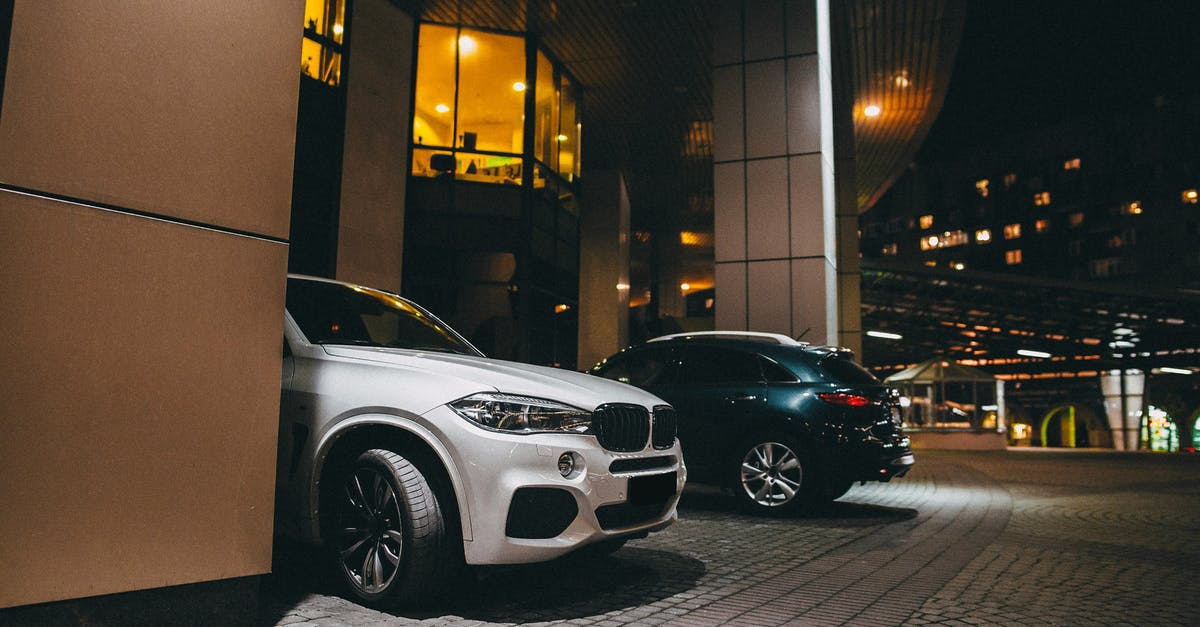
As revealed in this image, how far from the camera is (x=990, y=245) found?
10881 cm

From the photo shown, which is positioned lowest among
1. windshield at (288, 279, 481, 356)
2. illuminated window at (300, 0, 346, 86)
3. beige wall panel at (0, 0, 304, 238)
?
windshield at (288, 279, 481, 356)

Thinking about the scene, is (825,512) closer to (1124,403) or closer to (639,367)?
(639,367)

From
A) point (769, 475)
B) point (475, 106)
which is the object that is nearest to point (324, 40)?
point (475, 106)

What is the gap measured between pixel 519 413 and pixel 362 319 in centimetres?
198

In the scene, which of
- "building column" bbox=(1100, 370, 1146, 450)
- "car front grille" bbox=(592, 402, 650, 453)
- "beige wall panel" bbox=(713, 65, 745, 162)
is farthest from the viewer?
"building column" bbox=(1100, 370, 1146, 450)

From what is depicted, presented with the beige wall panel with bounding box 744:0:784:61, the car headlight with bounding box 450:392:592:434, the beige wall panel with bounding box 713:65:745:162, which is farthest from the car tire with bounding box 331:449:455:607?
the beige wall panel with bounding box 744:0:784:61

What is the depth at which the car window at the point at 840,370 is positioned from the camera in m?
7.70

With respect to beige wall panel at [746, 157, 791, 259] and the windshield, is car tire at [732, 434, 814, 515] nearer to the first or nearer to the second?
the windshield

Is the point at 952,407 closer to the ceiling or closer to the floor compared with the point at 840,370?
closer to the floor

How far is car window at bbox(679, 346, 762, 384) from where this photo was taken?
313 inches

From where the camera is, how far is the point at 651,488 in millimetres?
4516

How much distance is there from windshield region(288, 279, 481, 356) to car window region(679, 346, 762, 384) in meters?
3.09

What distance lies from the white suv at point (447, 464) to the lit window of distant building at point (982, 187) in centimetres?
11812

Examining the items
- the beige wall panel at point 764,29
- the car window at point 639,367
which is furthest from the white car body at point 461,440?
the beige wall panel at point 764,29
